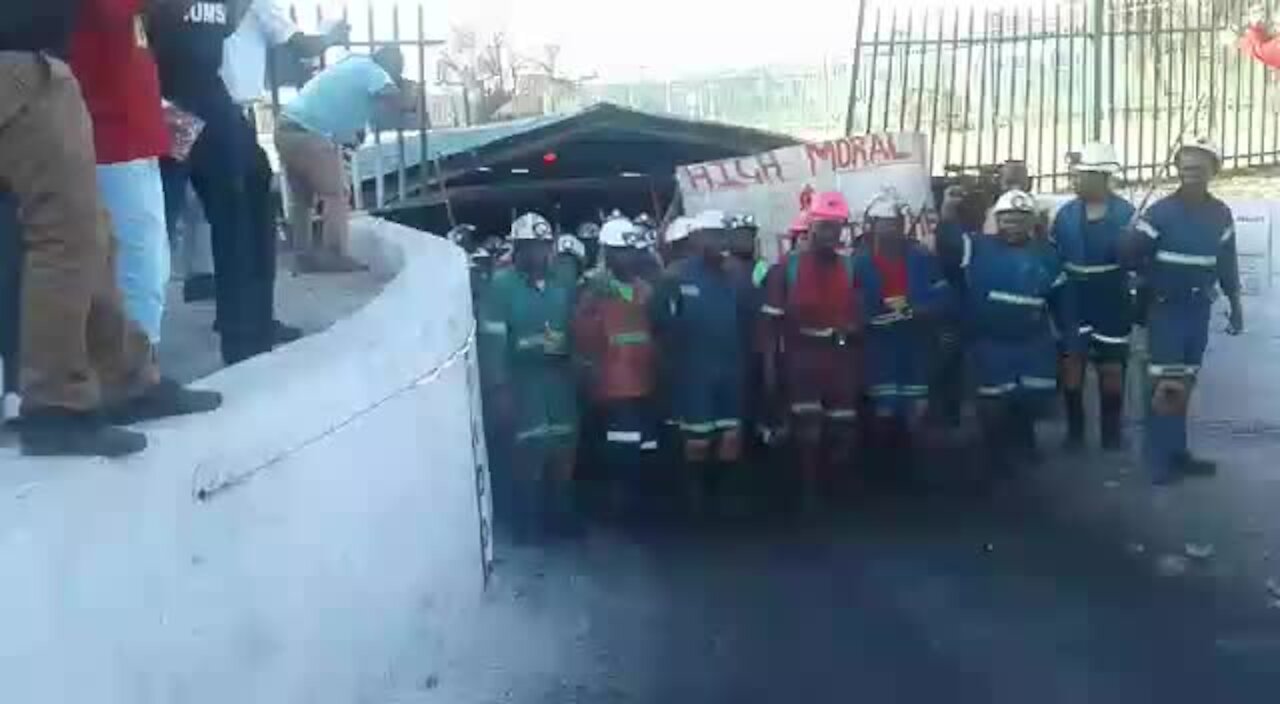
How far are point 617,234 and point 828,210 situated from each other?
52.3 inches

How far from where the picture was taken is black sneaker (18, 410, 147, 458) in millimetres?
3617

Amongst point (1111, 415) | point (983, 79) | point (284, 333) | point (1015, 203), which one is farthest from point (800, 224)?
point (284, 333)

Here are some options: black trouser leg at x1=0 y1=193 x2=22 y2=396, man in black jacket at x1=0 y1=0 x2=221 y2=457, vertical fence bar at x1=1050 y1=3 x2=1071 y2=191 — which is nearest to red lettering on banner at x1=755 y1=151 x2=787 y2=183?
vertical fence bar at x1=1050 y1=3 x2=1071 y2=191

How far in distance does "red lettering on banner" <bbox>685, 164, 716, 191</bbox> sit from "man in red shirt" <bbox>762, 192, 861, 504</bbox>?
179cm

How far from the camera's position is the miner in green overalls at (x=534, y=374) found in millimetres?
8789

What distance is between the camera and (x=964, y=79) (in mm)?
14453

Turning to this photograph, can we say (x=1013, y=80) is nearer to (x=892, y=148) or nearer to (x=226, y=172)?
(x=892, y=148)

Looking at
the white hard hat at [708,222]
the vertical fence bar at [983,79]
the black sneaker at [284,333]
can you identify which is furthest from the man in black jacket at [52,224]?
the vertical fence bar at [983,79]

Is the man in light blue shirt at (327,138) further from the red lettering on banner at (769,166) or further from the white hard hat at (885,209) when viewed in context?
the red lettering on banner at (769,166)

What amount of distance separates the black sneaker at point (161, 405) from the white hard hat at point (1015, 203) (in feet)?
21.4

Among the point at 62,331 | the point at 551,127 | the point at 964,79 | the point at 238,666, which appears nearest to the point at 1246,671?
the point at 238,666

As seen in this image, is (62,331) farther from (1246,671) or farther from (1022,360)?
(1022,360)

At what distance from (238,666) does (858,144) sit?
822cm

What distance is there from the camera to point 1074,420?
1059 centimetres
